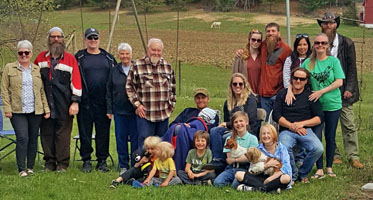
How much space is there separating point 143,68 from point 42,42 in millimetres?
10294

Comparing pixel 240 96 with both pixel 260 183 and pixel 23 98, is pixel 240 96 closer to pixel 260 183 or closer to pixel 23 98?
pixel 260 183

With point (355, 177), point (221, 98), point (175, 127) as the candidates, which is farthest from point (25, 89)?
point (221, 98)

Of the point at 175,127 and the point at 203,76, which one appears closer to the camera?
the point at 175,127

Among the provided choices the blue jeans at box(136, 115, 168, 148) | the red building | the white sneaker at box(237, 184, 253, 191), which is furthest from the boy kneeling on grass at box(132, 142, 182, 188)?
the red building

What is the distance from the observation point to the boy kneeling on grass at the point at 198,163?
638cm

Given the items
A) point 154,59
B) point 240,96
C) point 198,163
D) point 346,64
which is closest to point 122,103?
point 154,59

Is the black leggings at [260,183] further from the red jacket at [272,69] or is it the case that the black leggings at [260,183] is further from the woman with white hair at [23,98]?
the woman with white hair at [23,98]

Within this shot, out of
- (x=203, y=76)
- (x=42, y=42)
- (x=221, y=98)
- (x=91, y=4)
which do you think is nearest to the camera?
(x=221, y=98)

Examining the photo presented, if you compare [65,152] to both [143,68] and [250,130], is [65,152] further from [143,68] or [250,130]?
[250,130]

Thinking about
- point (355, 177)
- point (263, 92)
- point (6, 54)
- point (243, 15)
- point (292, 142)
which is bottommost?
point (355, 177)

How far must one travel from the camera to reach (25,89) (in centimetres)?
671

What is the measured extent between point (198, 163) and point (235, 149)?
46cm

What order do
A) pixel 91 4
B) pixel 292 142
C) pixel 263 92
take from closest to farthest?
pixel 292 142
pixel 263 92
pixel 91 4

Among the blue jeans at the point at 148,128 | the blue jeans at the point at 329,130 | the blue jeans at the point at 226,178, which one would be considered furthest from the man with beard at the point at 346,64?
the blue jeans at the point at 148,128
